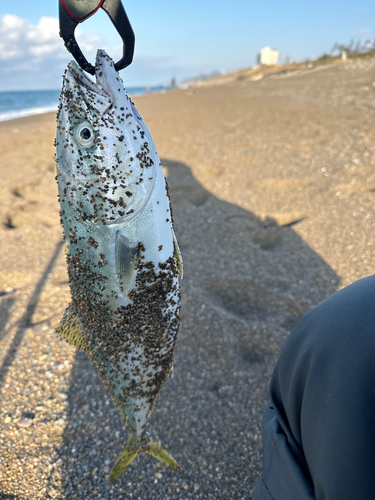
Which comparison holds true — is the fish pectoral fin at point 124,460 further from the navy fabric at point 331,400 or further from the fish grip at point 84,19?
the fish grip at point 84,19

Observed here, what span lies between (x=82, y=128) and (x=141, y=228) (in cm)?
58

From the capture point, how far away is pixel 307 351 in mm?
1063

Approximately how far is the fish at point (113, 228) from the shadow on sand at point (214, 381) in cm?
108

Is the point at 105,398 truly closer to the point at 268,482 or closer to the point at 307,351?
the point at 268,482

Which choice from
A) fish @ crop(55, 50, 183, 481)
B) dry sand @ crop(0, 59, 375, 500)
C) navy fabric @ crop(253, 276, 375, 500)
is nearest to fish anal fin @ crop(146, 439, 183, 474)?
dry sand @ crop(0, 59, 375, 500)

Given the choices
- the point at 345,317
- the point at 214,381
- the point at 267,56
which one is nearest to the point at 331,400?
the point at 345,317

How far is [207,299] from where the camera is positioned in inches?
158

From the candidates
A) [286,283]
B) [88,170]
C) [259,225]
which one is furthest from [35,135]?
[88,170]

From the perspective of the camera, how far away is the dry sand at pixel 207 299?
8.34ft

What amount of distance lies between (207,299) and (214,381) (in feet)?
3.64

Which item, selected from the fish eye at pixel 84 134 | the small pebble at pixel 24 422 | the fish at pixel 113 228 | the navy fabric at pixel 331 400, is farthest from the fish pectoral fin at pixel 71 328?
the small pebble at pixel 24 422

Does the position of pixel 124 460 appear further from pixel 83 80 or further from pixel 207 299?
pixel 83 80

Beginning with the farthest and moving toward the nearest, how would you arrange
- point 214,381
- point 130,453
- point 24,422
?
1. point 214,381
2. point 24,422
3. point 130,453

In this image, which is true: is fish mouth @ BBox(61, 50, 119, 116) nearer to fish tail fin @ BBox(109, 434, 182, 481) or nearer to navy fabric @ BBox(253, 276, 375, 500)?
navy fabric @ BBox(253, 276, 375, 500)
